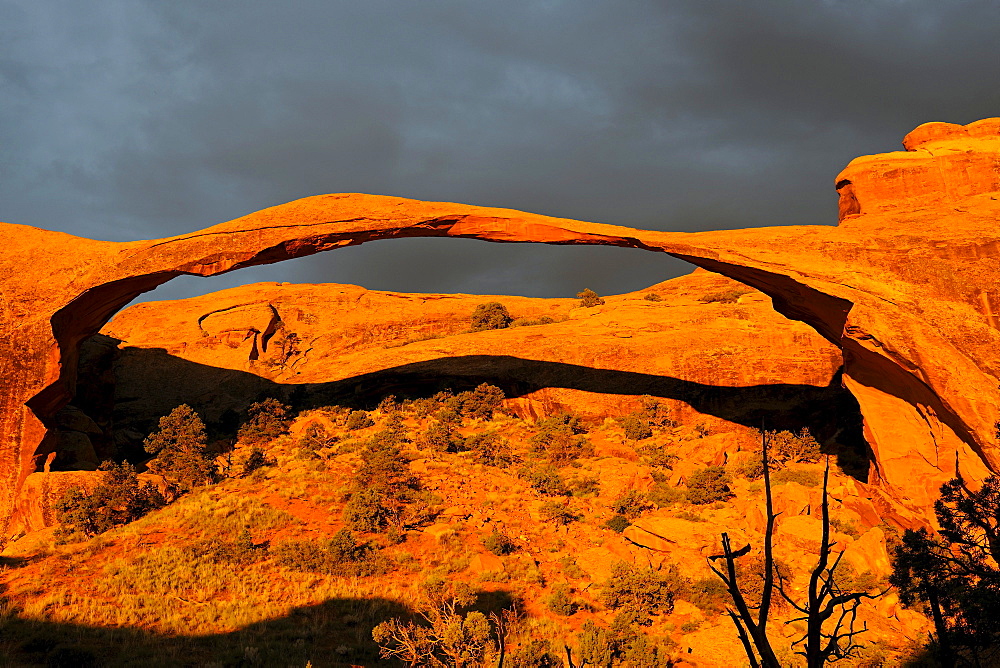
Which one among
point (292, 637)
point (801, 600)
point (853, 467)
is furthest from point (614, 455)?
point (292, 637)

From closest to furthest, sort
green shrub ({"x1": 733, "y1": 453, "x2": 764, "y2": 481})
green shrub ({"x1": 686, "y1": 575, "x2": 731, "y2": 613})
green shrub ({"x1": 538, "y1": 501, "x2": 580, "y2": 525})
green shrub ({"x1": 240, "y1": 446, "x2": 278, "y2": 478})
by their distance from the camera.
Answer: green shrub ({"x1": 686, "y1": 575, "x2": 731, "y2": 613})
green shrub ({"x1": 538, "y1": 501, "x2": 580, "y2": 525})
green shrub ({"x1": 733, "y1": 453, "x2": 764, "y2": 481})
green shrub ({"x1": 240, "y1": 446, "x2": 278, "y2": 478})

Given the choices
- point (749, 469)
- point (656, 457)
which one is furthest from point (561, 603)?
point (749, 469)

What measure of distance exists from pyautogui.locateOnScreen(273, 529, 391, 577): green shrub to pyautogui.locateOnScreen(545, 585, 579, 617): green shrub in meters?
3.48

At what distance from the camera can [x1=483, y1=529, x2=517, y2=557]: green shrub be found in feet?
44.4

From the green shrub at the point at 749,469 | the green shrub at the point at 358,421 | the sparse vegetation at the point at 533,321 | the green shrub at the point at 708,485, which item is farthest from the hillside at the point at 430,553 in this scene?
the sparse vegetation at the point at 533,321

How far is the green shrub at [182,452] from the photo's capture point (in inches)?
674

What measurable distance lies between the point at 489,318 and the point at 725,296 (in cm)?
1263

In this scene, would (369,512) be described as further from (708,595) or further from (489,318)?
(489,318)

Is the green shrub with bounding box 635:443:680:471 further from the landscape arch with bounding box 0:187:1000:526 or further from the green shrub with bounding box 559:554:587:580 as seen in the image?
the green shrub with bounding box 559:554:587:580

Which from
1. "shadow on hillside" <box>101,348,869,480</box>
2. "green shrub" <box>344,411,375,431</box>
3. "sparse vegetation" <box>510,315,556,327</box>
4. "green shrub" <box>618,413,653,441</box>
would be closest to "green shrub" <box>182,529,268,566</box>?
Result: "green shrub" <box>344,411,375,431</box>

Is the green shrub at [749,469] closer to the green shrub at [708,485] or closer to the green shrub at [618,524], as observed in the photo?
the green shrub at [708,485]

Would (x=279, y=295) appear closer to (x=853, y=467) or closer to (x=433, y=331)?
(x=433, y=331)

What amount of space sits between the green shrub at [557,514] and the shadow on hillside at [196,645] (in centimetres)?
554

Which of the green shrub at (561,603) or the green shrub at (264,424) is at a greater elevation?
the green shrub at (264,424)
